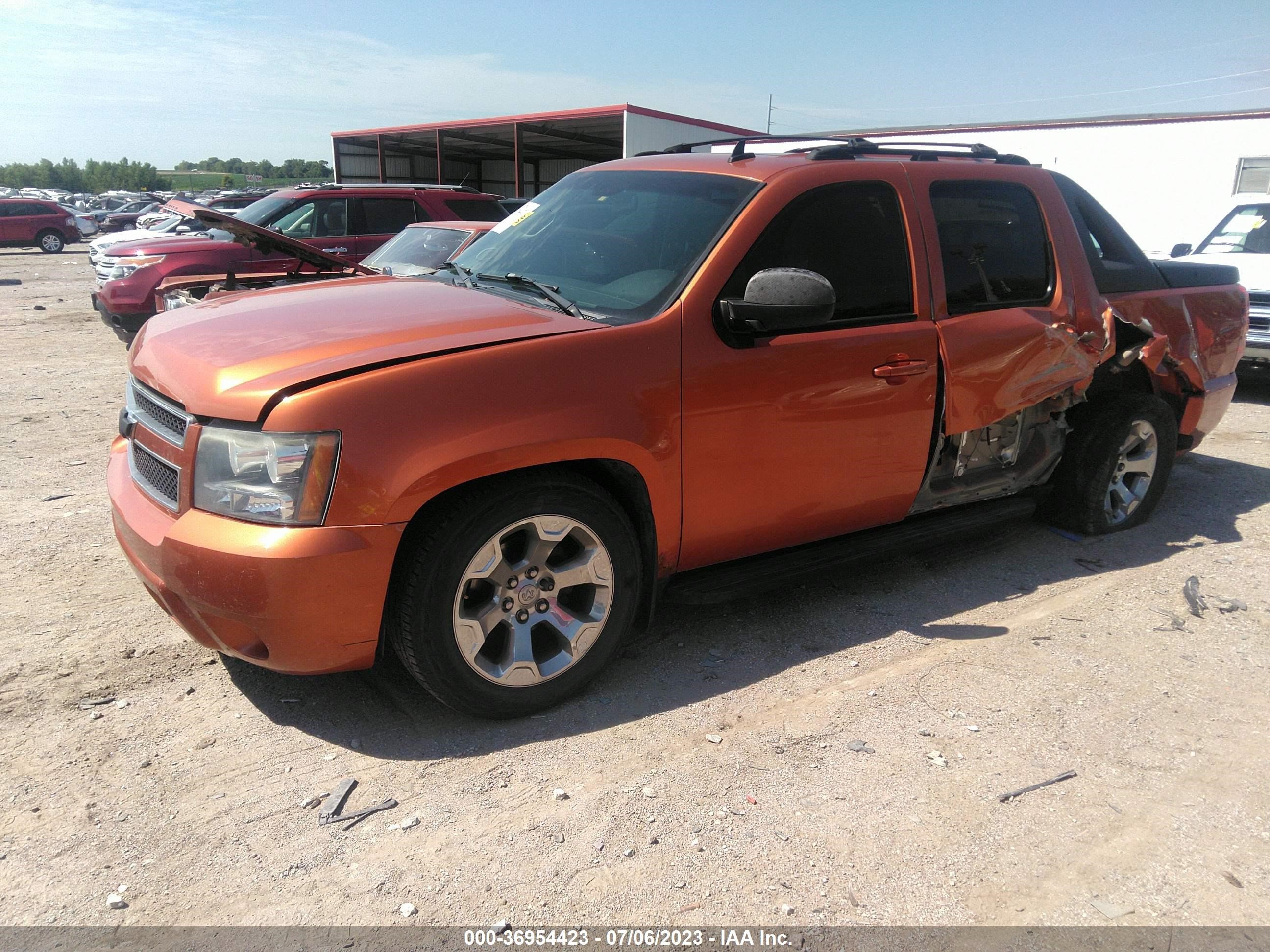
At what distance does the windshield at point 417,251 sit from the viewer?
8.41 m

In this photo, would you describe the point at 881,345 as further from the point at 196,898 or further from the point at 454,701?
the point at 196,898

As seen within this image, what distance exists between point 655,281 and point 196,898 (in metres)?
2.41

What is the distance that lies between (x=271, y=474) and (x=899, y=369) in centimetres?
244

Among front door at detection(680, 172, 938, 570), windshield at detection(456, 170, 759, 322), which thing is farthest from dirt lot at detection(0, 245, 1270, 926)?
windshield at detection(456, 170, 759, 322)

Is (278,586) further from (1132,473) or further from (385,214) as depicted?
(385,214)

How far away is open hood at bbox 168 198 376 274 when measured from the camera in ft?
15.8

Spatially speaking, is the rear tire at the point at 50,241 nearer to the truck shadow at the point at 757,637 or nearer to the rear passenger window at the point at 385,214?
the rear passenger window at the point at 385,214

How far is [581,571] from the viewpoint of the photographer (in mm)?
3102

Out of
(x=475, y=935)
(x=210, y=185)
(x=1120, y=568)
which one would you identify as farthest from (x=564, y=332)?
(x=210, y=185)

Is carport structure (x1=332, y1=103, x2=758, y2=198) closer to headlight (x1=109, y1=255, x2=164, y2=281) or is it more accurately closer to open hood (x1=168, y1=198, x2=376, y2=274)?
headlight (x1=109, y1=255, x2=164, y2=281)

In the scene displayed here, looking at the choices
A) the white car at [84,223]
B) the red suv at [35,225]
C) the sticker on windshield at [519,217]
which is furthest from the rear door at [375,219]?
the white car at [84,223]

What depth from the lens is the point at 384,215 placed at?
38.2 ft

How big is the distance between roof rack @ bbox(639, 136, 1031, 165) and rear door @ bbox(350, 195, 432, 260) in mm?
7782

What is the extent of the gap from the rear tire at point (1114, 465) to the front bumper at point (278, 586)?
3799 millimetres
